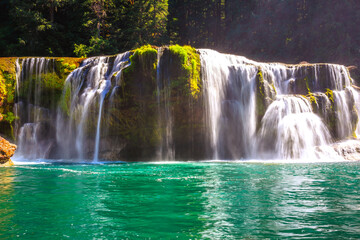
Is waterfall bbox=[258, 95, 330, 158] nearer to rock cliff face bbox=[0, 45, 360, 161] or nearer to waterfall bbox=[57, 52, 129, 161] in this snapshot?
rock cliff face bbox=[0, 45, 360, 161]

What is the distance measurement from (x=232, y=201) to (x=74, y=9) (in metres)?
31.9

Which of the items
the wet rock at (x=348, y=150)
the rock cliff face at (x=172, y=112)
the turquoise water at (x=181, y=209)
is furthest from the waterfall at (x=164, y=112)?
the turquoise water at (x=181, y=209)

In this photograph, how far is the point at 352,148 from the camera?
17.4m

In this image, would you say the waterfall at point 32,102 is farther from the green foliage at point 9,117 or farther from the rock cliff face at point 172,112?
the green foliage at point 9,117

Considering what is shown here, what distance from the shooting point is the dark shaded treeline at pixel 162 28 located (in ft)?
101

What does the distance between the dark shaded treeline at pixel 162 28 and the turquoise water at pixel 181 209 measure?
2364 centimetres

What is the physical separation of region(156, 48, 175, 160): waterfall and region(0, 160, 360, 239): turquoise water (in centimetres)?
1041

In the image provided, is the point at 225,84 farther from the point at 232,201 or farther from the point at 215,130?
the point at 232,201

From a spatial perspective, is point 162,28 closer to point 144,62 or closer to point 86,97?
point 144,62

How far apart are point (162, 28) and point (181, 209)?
33.3m

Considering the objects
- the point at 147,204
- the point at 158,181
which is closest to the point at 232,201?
the point at 147,204

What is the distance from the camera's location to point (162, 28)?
36.7 metres

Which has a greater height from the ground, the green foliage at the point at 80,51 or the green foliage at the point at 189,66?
the green foliage at the point at 80,51

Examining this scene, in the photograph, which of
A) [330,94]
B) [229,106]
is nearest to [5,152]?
[229,106]
